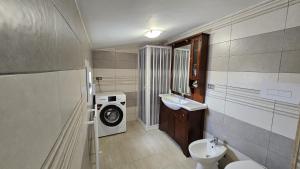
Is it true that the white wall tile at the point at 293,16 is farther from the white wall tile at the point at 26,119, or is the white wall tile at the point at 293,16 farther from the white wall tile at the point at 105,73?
the white wall tile at the point at 105,73

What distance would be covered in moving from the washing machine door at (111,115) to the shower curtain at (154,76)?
0.66m

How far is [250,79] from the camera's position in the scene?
62.3 inches

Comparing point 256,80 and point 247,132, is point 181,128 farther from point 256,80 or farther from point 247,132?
point 256,80

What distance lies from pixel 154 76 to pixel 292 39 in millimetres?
2289

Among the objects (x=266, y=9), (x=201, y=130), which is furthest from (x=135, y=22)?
(x=201, y=130)

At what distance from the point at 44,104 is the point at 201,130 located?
241 cm

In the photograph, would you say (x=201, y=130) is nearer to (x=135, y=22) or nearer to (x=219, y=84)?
(x=219, y=84)

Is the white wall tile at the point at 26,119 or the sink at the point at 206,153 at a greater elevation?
the white wall tile at the point at 26,119

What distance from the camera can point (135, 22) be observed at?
166 cm

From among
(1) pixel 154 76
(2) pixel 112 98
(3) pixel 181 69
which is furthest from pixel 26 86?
(1) pixel 154 76

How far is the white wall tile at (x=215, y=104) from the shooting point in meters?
1.95

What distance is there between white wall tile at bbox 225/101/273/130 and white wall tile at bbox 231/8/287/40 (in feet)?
2.95

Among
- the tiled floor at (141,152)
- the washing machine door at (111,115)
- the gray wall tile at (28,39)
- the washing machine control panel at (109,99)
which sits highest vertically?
the gray wall tile at (28,39)

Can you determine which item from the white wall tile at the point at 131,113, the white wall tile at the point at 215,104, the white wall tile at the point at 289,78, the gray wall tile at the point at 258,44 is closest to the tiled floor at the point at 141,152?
the white wall tile at the point at 131,113
